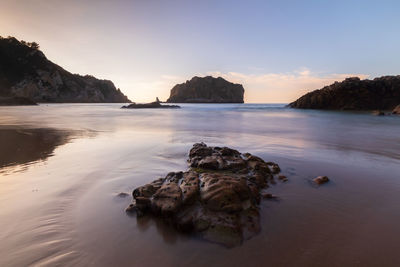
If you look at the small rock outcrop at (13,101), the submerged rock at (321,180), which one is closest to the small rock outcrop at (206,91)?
the small rock outcrop at (13,101)

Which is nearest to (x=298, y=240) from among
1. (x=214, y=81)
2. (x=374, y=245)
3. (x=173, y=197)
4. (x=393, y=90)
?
(x=374, y=245)

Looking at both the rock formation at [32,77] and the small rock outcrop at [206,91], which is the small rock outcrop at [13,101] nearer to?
the rock formation at [32,77]

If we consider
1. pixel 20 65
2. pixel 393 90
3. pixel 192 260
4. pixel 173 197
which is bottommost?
pixel 192 260

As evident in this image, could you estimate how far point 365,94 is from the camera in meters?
39.2

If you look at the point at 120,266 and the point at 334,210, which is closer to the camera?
the point at 120,266

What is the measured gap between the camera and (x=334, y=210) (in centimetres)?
325

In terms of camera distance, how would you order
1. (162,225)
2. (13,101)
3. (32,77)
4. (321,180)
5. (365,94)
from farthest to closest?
1. (32,77)
2. (13,101)
3. (365,94)
4. (321,180)
5. (162,225)

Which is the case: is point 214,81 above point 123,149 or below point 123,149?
above

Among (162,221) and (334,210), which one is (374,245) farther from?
(162,221)

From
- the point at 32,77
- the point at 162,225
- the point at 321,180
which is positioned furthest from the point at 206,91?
the point at 162,225

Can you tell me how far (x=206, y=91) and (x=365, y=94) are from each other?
128 meters

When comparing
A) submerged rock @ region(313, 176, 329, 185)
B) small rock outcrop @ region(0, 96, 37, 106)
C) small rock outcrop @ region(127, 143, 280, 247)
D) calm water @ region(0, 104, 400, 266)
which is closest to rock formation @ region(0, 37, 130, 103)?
small rock outcrop @ region(0, 96, 37, 106)

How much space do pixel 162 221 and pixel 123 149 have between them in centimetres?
519

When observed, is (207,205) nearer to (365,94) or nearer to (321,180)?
(321,180)
